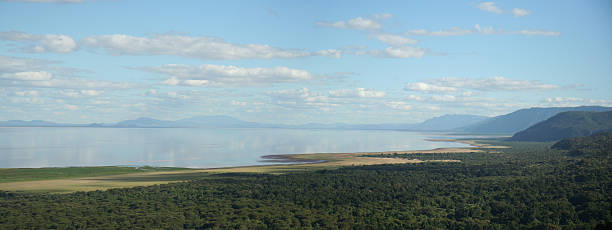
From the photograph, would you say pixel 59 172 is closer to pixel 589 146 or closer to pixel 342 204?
pixel 342 204

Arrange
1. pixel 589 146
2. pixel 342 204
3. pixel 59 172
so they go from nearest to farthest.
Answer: pixel 342 204
pixel 59 172
pixel 589 146

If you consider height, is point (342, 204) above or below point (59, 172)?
below

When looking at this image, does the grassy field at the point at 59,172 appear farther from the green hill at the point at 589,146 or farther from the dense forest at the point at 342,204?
the green hill at the point at 589,146

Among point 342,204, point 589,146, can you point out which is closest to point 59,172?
point 342,204

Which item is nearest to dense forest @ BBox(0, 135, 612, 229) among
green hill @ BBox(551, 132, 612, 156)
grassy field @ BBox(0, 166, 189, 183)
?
grassy field @ BBox(0, 166, 189, 183)

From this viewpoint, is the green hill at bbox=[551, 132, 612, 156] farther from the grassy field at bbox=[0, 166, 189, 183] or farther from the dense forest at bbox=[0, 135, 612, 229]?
the grassy field at bbox=[0, 166, 189, 183]

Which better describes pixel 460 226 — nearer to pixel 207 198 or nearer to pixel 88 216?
pixel 207 198

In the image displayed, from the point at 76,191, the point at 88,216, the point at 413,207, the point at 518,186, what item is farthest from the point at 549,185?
the point at 76,191

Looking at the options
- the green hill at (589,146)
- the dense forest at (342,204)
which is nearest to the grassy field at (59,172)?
the dense forest at (342,204)
